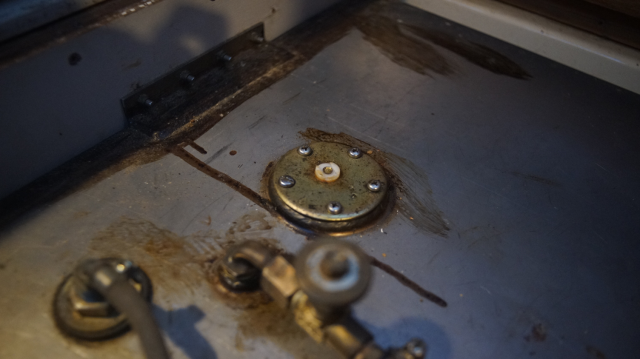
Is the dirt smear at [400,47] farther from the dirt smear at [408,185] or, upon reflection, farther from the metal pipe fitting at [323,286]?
the metal pipe fitting at [323,286]

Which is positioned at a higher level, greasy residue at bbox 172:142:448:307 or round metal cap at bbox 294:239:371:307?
round metal cap at bbox 294:239:371:307

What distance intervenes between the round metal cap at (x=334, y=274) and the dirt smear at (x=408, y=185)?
27 centimetres

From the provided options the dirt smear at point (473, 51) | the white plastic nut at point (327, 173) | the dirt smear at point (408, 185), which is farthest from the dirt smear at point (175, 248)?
the dirt smear at point (473, 51)

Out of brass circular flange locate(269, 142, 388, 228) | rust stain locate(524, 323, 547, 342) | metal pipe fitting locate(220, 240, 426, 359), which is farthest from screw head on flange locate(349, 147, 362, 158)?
A: rust stain locate(524, 323, 547, 342)

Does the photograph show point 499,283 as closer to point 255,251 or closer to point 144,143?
point 255,251

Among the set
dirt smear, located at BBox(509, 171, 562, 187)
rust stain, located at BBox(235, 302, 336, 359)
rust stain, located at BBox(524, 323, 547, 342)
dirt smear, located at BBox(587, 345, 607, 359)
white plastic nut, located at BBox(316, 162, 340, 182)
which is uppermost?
white plastic nut, located at BBox(316, 162, 340, 182)

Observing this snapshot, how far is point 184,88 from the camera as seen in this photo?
2.86 feet

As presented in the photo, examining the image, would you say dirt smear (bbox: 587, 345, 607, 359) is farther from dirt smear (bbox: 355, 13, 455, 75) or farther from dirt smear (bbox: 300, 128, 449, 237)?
dirt smear (bbox: 355, 13, 455, 75)

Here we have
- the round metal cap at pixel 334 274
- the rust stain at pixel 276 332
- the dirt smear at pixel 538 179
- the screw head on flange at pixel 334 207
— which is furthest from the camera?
the dirt smear at pixel 538 179

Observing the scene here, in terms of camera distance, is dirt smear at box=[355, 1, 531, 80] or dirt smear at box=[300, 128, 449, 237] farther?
dirt smear at box=[355, 1, 531, 80]

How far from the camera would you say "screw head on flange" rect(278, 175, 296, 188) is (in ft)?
2.28

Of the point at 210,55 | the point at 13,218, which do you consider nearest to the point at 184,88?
the point at 210,55

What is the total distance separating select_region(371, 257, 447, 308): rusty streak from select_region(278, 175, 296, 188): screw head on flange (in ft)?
0.58

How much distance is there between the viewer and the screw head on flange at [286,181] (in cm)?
70
